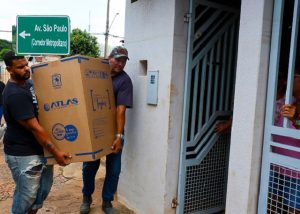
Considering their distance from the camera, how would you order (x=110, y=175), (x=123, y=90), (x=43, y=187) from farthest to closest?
1. (x=110, y=175)
2. (x=123, y=90)
3. (x=43, y=187)

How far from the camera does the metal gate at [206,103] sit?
11.4ft

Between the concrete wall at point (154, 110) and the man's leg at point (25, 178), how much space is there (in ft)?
3.89

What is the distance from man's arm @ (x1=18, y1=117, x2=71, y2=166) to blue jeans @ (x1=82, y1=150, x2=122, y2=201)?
2.32ft

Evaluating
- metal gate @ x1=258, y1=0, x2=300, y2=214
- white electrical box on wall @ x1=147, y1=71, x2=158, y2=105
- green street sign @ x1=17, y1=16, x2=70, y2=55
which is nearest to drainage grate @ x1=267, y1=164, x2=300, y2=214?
metal gate @ x1=258, y1=0, x2=300, y2=214

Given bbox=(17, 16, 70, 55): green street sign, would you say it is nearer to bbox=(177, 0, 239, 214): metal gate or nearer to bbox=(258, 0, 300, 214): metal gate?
bbox=(177, 0, 239, 214): metal gate

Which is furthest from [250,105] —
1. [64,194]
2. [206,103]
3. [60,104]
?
[64,194]

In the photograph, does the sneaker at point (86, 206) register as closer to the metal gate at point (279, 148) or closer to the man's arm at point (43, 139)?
the man's arm at point (43, 139)

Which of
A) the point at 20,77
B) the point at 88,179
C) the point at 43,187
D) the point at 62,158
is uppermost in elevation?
the point at 20,77

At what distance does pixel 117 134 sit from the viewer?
3541 millimetres

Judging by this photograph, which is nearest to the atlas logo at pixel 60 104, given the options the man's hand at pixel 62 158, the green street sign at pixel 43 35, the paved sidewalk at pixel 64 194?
the man's hand at pixel 62 158

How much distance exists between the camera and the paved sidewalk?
13.2 feet

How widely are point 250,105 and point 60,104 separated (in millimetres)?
1641

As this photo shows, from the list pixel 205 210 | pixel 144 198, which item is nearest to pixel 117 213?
pixel 144 198

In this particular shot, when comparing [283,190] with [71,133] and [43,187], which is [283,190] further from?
[43,187]
